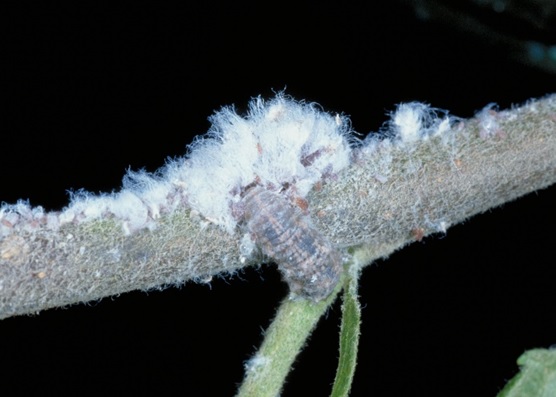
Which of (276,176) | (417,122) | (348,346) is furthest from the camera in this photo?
(417,122)

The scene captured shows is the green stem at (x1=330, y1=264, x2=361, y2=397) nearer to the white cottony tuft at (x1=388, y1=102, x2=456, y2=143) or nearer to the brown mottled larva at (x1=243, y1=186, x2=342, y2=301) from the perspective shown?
the brown mottled larva at (x1=243, y1=186, x2=342, y2=301)

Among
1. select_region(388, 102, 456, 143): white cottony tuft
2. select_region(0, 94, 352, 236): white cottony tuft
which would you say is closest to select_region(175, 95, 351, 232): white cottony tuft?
select_region(0, 94, 352, 236): white cottony tuft

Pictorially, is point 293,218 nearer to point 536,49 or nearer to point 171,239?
point 171,239

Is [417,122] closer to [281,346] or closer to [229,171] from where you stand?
[229,171]

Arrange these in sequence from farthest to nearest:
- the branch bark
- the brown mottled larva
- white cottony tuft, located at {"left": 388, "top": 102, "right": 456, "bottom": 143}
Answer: white cottony tuft, located at {"left": 388, "top": 102, "right": 456, "bottom": 143} → the brown mottled larva → the branch bark

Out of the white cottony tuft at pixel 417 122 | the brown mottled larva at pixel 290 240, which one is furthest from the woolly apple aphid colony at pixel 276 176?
the white cottony tuft at pixel 417 122

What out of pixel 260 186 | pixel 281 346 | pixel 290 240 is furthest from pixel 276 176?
pixel 281 346
